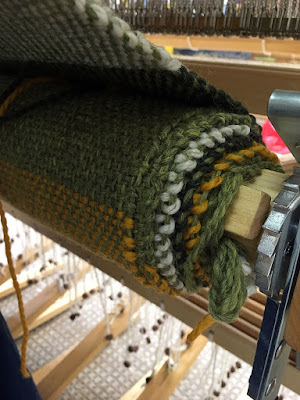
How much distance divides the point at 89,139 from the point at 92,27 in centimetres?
9

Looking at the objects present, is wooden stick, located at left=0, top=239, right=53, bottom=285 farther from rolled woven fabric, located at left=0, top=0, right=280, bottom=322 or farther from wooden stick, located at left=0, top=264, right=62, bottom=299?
rolled woven fabric, located at left=0, top=0, right=280, bottom=322

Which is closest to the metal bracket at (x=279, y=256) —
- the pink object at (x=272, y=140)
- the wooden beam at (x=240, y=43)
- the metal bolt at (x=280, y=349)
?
the metal bolt at (x=280, y=349)

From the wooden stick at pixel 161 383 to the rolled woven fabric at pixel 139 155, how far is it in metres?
0.64

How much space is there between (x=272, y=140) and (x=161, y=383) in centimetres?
61

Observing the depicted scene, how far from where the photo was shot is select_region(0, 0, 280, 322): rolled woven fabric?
0.75 feet

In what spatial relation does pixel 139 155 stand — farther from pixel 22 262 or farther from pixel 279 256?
pixel 22 262

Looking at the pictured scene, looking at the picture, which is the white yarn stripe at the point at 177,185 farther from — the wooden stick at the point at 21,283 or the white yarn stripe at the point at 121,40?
the wooden stick at the point at 21,283

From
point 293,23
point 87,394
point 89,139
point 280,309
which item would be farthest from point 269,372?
point 87,394

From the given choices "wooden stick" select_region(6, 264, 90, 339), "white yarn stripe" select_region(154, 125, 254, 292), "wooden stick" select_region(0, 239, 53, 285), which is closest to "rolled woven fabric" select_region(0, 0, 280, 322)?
"white yarn stripe" select_region(154, 125, 254, 292)

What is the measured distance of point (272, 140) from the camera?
86cm

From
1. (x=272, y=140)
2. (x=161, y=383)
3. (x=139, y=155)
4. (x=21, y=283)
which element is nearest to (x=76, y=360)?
(x=161, y=383)

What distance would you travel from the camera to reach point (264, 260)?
0.20 m

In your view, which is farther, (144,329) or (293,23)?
(144,329)

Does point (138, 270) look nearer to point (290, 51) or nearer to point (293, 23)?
point (293, 23)
